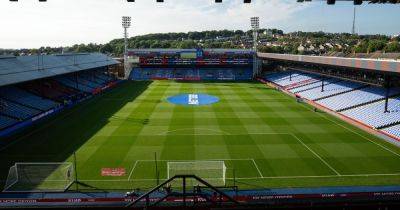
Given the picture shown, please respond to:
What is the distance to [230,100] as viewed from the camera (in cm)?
5906

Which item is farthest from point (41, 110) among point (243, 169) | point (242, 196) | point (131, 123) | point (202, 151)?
point (242, 196)

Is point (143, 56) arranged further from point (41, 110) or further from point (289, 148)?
point (289, 148)

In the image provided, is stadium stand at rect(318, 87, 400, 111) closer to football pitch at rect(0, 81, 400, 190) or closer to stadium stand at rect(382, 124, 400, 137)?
football pitch at rect(0, 81, 400, 190)

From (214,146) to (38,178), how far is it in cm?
1456

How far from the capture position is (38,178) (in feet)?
76.9

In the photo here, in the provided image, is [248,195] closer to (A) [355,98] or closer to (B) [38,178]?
(B) [38,178]

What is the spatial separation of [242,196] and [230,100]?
126ft

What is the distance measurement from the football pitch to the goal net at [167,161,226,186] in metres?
0.74

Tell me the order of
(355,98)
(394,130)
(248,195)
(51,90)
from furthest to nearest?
(51,90) → (355,98) → (394,130) → (248,195)

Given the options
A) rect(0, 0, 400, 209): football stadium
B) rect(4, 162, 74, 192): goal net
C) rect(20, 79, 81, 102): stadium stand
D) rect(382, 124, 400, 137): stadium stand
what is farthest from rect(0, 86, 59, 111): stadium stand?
rect(382, 124, 400, 137): stadium stand

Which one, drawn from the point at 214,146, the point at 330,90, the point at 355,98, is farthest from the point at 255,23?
the point at 214,146

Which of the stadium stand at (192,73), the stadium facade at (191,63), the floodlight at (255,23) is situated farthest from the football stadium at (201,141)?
the floodlight at (255,23)

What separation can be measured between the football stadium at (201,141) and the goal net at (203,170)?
8cm

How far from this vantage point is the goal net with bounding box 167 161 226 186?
23.7 m
